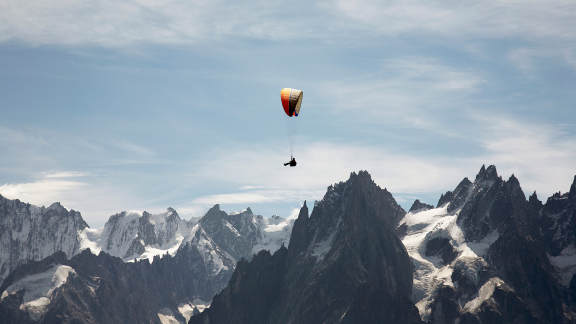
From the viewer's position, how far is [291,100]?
194875mm

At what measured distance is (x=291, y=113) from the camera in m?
192

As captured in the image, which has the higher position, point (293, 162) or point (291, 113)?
point (291, 113)

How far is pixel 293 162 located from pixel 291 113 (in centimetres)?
1465

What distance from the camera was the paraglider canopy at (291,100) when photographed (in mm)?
193250

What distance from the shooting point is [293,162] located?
182 metres

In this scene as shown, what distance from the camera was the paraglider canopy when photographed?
19325cm
